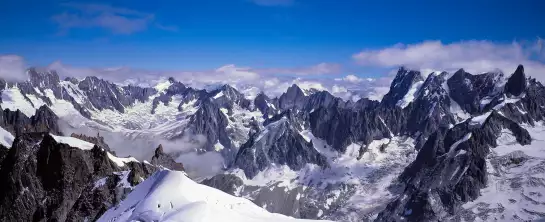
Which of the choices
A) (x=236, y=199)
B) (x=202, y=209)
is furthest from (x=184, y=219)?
(x=236, y=199)

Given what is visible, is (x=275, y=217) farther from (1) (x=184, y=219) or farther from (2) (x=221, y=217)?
(1) (x=184, y=219)

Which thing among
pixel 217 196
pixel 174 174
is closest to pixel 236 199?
pixel 217 196

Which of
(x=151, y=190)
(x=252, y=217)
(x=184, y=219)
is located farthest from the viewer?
(x=151, y=190)

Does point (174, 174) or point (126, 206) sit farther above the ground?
point (174, 174)

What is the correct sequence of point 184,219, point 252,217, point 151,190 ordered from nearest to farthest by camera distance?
1. point 184,219
2. point 252,217
3. point 151,190

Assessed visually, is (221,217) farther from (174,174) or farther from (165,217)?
(174,174)

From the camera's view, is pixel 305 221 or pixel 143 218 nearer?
pixel 143 218
